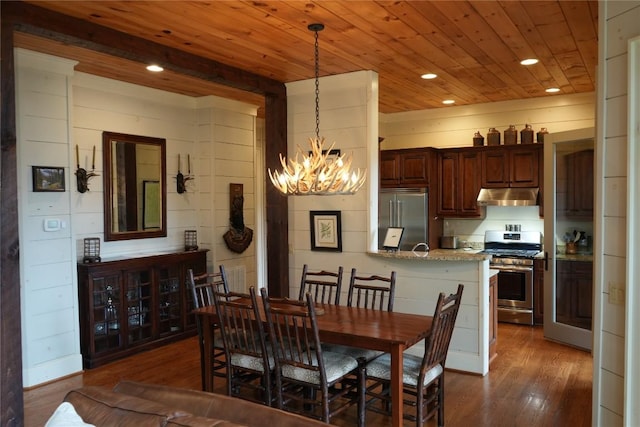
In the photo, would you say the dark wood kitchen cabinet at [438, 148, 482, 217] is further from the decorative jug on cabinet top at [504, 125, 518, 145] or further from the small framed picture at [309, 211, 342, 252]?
the small framed picture at [309, 211, 342, 252]

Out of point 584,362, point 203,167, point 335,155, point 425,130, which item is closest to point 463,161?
point 425,130

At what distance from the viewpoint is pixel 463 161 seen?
6.70 m

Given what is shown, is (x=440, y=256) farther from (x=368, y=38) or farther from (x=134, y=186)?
(x=134, y=186)

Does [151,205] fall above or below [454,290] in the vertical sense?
above

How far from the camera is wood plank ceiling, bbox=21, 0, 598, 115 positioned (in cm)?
326

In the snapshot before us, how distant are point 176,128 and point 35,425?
11.5 ft

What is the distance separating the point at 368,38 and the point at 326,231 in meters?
1.99

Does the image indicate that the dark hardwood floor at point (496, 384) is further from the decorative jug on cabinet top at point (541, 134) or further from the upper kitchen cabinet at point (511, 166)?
the decorative jug on cabinet top at point (541, 134)

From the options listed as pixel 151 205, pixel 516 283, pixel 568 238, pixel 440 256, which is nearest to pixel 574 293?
pixel 568 238

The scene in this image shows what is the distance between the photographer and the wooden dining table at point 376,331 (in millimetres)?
2916

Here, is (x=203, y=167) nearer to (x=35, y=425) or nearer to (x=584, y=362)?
(x=35, y=425)

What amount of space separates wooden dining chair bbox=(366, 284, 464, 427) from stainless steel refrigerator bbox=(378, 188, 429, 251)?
3360mm

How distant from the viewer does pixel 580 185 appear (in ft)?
17.0

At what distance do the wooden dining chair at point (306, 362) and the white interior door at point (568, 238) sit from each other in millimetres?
2927
